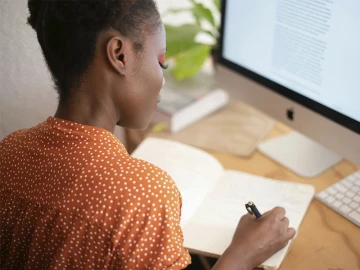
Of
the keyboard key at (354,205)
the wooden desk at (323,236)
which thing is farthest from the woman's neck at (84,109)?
the keyboard key at (354,205)

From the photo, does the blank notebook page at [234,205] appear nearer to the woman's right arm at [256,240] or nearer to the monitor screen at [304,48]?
the woman's right arm at [256,240]

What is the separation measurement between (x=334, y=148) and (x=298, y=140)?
0.67 ft

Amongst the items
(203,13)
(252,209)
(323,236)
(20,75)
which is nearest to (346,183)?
(323,236)

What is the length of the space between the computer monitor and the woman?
283mm

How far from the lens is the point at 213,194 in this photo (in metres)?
0.98

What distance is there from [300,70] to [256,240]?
0.37 m

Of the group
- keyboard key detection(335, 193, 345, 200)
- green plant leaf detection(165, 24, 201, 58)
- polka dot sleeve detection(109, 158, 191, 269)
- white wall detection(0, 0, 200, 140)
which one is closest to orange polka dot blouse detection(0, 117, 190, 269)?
polka dot sleeve detection(109, 158, 191, 269)

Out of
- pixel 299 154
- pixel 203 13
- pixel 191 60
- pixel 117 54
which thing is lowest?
pixel 299 154

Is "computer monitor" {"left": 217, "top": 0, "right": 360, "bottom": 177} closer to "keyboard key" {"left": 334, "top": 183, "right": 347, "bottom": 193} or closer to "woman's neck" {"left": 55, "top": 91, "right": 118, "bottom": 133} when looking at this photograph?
"keyboard key" {"left": 334, "top": 183, "right": 347, "bottom": 193}

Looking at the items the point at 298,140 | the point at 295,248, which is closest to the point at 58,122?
the point at 295,248

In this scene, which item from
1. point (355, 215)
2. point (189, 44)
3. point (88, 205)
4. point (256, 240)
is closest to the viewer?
point (88, 205)

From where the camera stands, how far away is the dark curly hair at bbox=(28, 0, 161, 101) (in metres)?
0.69

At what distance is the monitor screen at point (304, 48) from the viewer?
89 centimetres

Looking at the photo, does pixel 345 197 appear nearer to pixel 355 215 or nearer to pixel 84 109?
pixel 355 215
